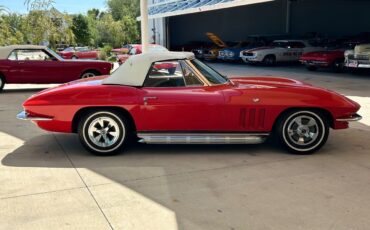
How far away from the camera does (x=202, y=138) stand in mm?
5254

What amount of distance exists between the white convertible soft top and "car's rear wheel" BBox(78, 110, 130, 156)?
0.47m

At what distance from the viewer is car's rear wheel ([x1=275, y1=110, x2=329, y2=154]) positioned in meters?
5.29

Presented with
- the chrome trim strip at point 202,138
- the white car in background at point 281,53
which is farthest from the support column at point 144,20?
the white car in background at point 281,53

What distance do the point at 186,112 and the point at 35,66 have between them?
26.5ft

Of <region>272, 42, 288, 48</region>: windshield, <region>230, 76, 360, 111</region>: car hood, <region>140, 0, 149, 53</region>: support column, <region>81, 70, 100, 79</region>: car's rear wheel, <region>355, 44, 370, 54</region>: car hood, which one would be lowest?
<region>81, 70, 100, 79</region>: car's rear wheel

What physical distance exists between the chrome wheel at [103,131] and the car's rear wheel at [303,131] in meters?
2.11

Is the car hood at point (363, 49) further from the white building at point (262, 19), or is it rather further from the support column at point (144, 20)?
the support column at point (144, 20)

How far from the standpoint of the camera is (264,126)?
5270 millimetres

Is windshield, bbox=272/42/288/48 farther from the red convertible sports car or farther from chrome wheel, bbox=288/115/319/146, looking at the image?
chrome wheel, bbox=288/115/319/146

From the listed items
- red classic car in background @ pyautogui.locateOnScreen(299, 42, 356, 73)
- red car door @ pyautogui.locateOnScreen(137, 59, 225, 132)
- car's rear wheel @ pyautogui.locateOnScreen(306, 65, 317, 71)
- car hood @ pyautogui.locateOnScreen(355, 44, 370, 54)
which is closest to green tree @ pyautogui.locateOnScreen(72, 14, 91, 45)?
car's rear wheel @ pyautogui.locateOnScreen(306, 65, 317, 71)

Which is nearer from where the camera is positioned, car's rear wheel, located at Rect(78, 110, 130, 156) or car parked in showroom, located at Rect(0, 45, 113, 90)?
car's rear wheel, located at Rect(78, 110, 130, 156)

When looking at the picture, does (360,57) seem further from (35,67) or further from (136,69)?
(136,69)

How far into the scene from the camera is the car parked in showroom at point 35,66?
38.4 feet

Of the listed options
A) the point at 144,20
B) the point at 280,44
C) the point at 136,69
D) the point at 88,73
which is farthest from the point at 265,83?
the point at 280,44
